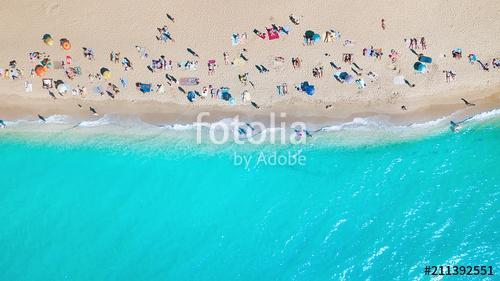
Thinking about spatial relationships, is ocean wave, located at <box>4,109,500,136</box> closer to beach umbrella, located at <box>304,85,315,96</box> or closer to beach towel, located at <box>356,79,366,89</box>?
beach towel, located at <box>356,79,366,89</box>

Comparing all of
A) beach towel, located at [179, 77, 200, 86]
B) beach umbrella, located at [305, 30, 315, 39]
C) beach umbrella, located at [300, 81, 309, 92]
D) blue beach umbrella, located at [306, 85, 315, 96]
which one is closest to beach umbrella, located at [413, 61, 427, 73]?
blue beach umbrella, located at [306, 85, 315, 96]

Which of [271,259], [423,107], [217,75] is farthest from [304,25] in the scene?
[271,259]

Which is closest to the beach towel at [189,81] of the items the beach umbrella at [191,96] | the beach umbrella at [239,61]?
the beach umbrella at [191,96]

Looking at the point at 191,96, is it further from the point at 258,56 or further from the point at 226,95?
the point at 258,56

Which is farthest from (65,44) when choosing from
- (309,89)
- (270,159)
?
(309,89)

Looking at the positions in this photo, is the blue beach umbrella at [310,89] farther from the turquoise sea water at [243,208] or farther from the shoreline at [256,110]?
the turquoise sea water at [243,208]

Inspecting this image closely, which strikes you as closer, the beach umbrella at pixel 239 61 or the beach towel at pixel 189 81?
the beach umbrella at pixel 239 61

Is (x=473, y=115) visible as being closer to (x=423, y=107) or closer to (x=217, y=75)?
(x=423, y=107)
